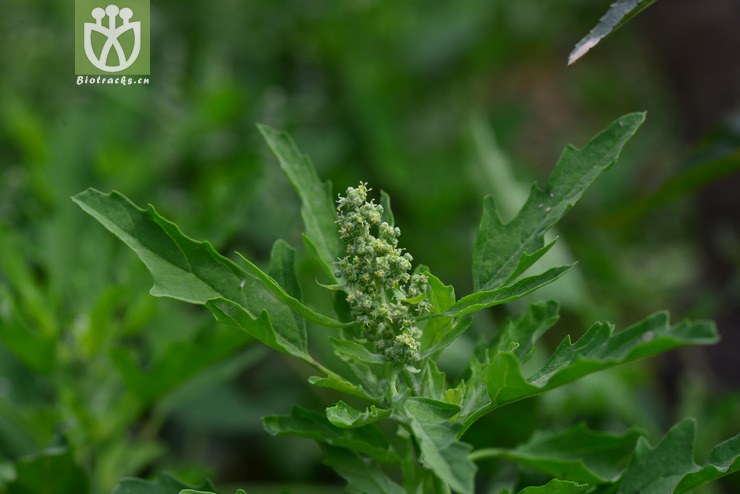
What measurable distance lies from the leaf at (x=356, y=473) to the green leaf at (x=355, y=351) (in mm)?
146

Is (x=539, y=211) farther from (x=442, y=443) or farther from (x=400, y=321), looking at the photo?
(x=442, y=443)

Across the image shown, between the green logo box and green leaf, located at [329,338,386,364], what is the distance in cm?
111

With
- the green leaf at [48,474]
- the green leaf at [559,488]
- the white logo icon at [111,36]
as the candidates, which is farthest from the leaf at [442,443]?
the white logo icon at [111,36]

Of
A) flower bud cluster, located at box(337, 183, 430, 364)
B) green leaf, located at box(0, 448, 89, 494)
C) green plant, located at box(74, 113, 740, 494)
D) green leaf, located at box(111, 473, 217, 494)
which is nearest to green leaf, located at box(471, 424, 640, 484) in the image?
green plant, located at box(74, 113, 740, 494)

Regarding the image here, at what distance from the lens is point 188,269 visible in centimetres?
96

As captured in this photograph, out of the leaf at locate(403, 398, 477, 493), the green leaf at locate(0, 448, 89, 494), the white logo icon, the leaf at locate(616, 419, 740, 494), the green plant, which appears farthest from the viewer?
the white logo icon

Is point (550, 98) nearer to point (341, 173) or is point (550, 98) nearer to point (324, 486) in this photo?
point (341, 173)

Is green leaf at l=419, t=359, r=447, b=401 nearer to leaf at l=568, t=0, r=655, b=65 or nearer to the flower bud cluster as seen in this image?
the flower bud cluster

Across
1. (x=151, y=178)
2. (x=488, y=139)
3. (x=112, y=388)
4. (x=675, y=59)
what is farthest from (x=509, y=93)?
(x=112, y=388)

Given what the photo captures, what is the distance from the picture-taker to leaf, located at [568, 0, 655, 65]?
38.4 inches

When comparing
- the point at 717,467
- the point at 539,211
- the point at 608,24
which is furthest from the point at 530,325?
the point at 608,24

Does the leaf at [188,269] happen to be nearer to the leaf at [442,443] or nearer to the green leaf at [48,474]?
the leaf at [442,443]

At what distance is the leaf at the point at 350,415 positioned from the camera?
826mm

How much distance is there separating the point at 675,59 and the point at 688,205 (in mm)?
481
